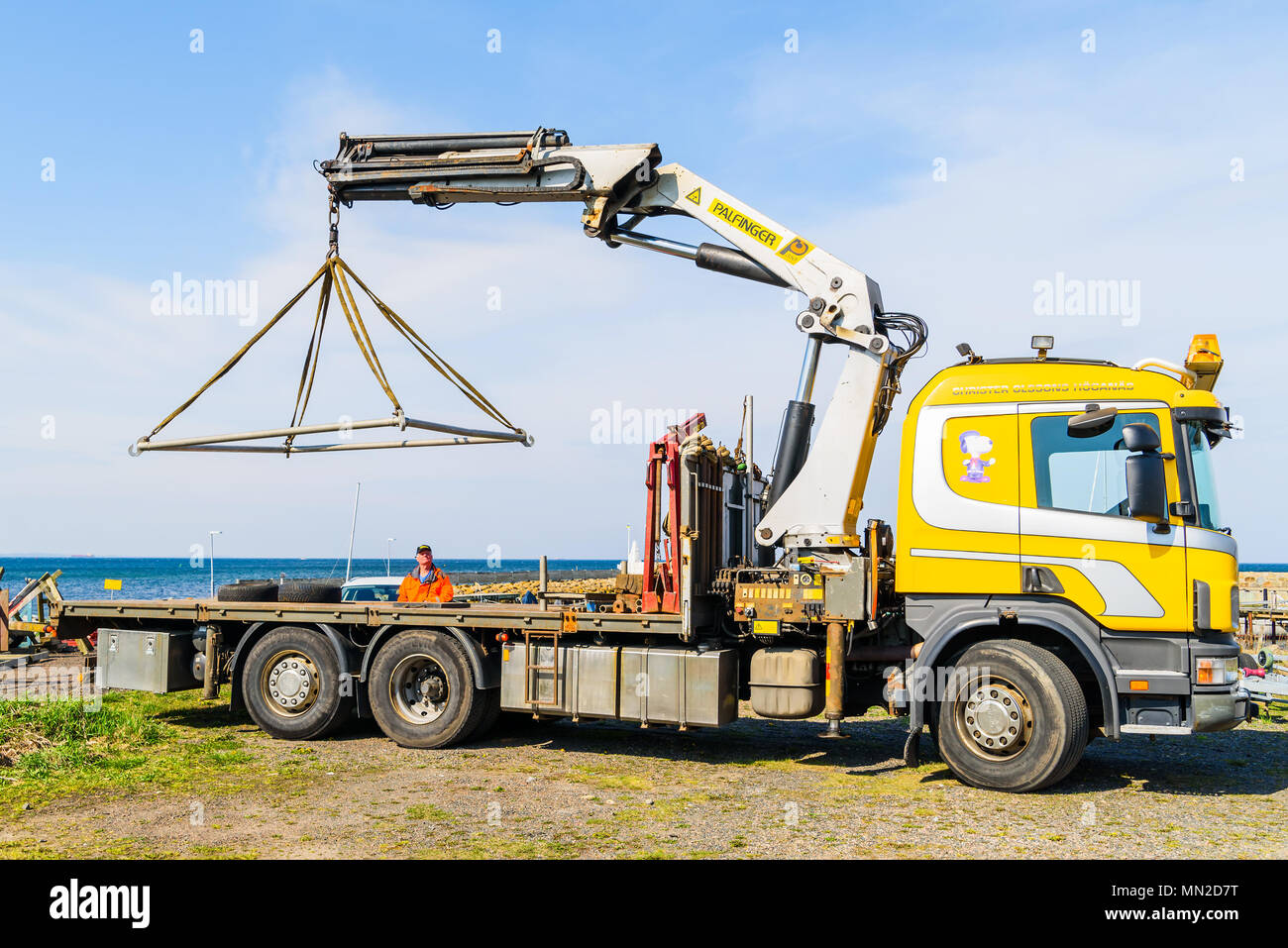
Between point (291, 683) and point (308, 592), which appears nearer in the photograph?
point (291, 683)

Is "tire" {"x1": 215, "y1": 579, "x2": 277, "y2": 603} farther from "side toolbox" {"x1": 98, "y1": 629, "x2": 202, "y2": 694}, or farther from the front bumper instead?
the front bumper

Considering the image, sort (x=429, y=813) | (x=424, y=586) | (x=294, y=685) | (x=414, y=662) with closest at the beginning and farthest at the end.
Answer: (x=429, y=813) < (x=414, y=662) < (x=294, y=685) < (x=424, y=586)

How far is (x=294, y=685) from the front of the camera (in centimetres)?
1120

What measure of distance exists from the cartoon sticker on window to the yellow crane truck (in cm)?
2

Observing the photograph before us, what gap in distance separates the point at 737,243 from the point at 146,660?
8131 mm

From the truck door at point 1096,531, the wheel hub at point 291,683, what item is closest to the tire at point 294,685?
the wheel hub at point 291,683

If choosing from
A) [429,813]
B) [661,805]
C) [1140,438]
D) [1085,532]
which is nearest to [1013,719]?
[1085,532]

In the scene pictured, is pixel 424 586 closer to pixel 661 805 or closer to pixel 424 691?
pixel 424 691

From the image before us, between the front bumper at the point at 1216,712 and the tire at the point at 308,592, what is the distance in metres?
8.68

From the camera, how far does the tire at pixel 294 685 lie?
11.0 m

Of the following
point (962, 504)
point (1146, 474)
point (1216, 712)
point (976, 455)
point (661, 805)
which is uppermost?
point (976, 455)

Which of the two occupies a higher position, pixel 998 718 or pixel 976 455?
pixel 976 455
